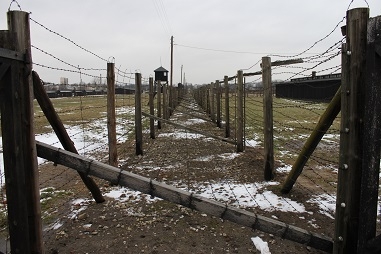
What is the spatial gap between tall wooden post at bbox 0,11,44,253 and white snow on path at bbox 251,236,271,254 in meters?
2.38

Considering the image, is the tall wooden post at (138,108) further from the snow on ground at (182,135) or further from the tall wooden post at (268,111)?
the tall wooden post at (268,111)

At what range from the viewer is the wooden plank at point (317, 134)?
3.72 metres

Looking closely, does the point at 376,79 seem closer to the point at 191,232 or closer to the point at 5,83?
the point at 191,232

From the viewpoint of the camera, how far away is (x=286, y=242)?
379 centimetres

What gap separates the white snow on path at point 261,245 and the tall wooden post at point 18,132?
2379mm

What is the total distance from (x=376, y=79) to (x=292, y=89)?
112ft

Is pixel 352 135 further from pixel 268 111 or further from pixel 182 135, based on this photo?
pixel 182 135

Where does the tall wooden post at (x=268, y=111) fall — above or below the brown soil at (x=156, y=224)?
above

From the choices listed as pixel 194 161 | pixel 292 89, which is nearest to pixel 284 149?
pixel 194 161

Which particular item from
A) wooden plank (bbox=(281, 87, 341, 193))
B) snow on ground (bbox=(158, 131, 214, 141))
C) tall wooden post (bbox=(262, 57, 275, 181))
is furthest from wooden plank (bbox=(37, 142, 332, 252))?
snow on ground (bbox=(158, 131, 214, 141))

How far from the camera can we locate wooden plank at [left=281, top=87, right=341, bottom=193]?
372 cm

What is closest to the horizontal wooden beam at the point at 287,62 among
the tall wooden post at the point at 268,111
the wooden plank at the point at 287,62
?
the wooden plank at the point at 287,62

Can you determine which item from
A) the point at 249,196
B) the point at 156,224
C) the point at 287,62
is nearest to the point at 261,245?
the point at 156,224

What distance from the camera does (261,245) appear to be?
3727 mm
